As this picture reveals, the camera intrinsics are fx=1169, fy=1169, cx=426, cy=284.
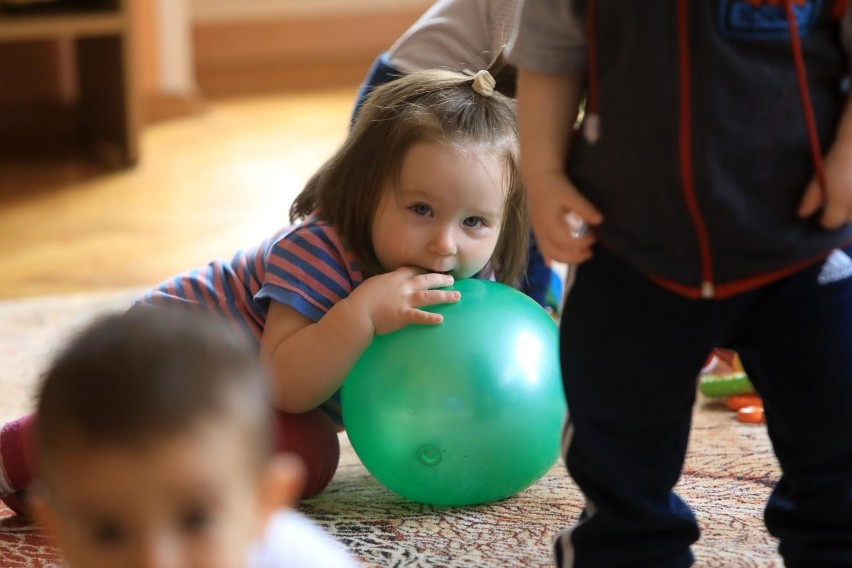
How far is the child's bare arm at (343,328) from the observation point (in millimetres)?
1231

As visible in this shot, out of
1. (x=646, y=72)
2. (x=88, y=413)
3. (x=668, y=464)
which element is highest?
(x=646, y=72)

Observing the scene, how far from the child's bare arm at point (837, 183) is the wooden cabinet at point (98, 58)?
2.36 m

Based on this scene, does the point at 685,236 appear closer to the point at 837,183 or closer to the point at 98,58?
the point at 837,183

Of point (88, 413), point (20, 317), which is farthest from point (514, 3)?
point (88, 413)

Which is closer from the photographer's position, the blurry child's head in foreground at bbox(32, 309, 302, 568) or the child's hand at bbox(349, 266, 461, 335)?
the blurry child's head in foreground at bbox(32, 309, 302, 568)

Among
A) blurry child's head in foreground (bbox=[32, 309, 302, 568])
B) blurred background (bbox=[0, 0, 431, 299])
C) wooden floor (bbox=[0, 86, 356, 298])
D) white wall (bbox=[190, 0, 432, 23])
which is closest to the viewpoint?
blurry child's head in foreground (bbox=[32, 309, 302, 568])

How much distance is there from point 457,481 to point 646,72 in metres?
0.53

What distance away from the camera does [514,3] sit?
5.32 feet

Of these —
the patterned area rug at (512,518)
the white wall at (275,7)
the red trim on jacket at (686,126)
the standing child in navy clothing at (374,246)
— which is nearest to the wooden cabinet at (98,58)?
the white wall at (275,7)

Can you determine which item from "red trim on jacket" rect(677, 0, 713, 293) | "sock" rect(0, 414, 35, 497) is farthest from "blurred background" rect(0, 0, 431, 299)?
"red trim on jacket" rect(677, 0, 713, 293)

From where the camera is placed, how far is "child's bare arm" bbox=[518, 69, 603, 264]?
0.94m

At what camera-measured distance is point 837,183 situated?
863mm

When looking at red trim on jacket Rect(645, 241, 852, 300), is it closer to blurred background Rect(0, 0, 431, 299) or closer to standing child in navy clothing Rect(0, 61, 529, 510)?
standing child in navy clothing Rect(0, 61, 529, 510)

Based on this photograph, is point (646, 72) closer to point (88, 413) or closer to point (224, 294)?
point (88, 413)
